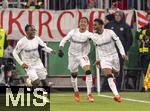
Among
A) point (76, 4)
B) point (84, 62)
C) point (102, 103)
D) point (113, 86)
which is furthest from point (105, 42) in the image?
point (76, 4)

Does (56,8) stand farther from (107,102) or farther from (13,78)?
(107,102)

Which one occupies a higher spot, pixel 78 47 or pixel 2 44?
pixel 2 44

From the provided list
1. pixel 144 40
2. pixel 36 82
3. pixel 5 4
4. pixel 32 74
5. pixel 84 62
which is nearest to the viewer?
pixel 36 82

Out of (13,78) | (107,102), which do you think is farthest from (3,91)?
(107,102)

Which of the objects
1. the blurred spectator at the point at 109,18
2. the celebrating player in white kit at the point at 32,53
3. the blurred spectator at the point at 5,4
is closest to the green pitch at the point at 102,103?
the celebrating player in white kit at the point at 32,53

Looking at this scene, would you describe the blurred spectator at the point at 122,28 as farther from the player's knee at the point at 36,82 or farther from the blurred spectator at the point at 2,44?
the player's knee at the point at 36,82

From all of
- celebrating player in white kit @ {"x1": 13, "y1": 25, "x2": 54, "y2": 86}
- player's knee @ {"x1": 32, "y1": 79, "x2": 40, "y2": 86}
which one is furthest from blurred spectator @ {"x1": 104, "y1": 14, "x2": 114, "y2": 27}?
player's knee @ {"x1": 32, "y1": 79, "x2": 40, "y2": 86}

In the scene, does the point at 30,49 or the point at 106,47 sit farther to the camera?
the point at 106,47

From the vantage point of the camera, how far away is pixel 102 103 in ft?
59.7

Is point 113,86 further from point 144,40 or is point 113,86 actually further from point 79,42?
point 144,40

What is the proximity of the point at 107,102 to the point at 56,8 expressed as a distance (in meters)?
6.52

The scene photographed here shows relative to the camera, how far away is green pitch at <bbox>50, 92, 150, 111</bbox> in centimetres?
1633

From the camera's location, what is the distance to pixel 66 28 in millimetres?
23750

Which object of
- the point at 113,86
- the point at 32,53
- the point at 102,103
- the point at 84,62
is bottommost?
the point at 102,103
